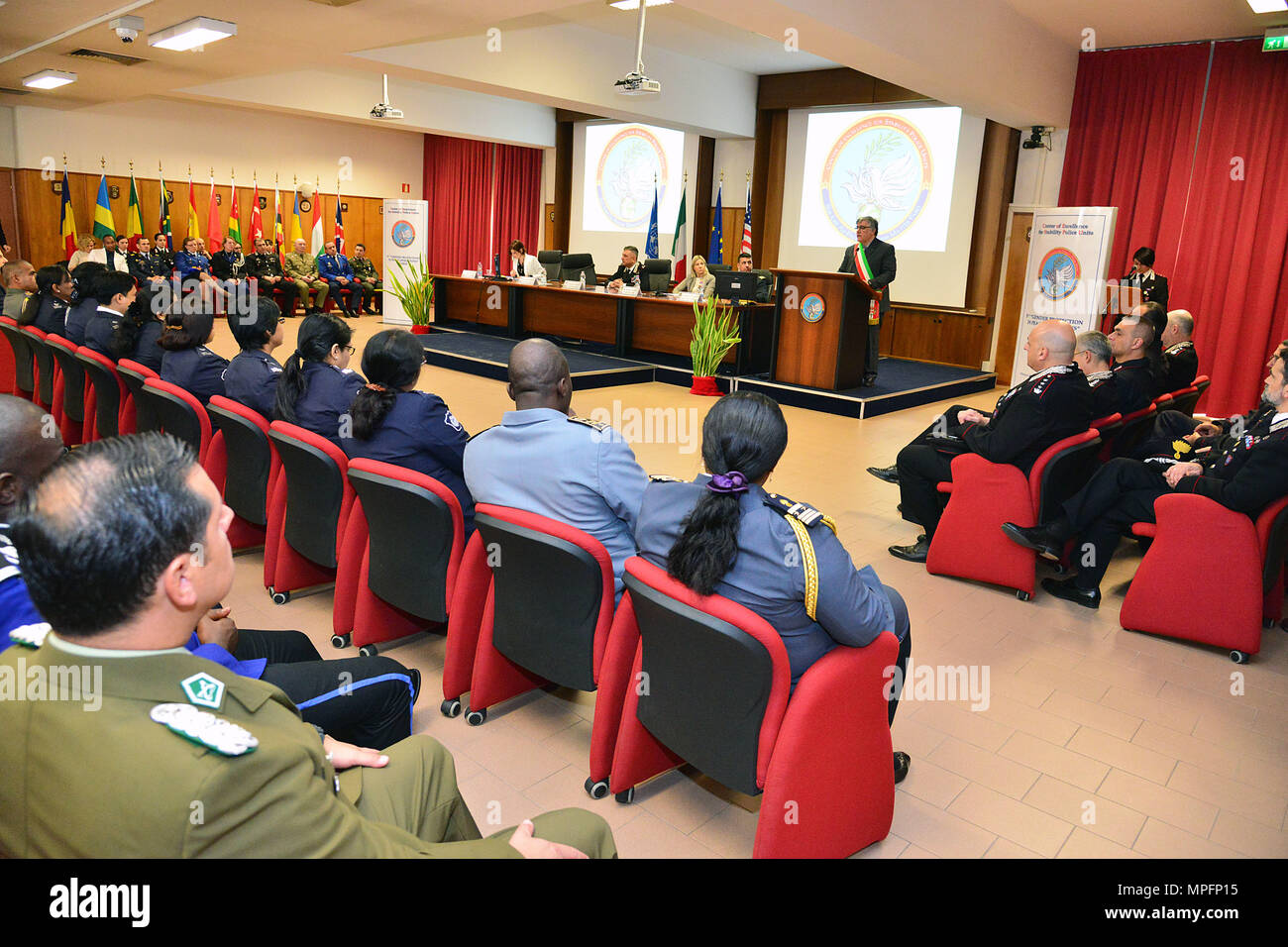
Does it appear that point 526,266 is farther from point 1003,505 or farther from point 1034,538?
point 1034,538

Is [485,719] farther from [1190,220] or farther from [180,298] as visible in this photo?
[1190,220]

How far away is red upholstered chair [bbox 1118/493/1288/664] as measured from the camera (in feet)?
10.3

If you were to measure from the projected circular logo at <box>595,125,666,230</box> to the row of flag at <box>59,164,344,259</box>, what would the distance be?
4454 mm

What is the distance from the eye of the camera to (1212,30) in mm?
7301

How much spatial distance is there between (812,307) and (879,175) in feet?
12.9

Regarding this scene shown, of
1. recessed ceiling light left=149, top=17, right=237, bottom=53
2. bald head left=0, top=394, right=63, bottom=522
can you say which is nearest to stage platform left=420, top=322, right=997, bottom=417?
recessed ceiling light left=149, top=17, right=237, bottom=53

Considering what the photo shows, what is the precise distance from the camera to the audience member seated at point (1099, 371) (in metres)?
3.91

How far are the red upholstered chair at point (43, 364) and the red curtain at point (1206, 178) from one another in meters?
8.87

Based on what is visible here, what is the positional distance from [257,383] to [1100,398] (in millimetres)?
3691

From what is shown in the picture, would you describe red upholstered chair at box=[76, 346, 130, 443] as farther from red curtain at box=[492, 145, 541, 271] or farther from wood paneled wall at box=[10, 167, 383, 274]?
red curtain at box=[492, 145, 541, 271]

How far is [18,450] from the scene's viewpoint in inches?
69.0

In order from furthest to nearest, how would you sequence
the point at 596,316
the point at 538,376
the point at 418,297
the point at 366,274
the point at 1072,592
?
the point at 366,274
the point at 418,297
the point at 596,316
the point at 1072,592
the point at 538,376

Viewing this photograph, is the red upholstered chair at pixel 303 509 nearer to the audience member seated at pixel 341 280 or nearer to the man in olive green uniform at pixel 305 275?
the man in olive green uniform at pixel 305 275

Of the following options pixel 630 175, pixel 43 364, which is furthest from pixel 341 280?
pixel 43 364
